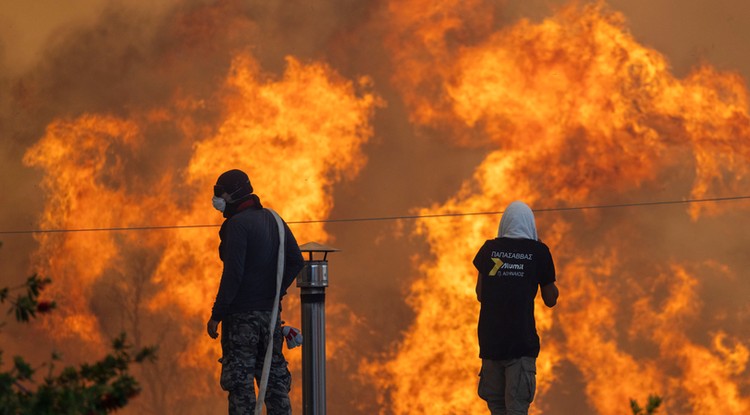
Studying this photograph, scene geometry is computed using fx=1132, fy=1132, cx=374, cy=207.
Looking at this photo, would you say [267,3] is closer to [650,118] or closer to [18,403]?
[650,118]

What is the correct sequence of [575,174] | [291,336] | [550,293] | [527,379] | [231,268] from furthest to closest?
[575,174], [291,336], [231,268], [550,293], [527,379]

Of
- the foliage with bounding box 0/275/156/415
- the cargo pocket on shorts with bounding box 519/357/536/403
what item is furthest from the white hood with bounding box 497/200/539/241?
the foliage with bounding box 0/275/156/415

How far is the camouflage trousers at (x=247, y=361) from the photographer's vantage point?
6914 mm

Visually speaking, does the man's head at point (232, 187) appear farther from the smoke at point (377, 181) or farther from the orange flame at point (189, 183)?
the orange flame at point (189, 183)

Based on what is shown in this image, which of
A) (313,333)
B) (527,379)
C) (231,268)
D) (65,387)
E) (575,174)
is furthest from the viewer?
(575,174)

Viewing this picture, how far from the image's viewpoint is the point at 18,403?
3.40 m

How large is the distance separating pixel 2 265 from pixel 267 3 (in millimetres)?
5200

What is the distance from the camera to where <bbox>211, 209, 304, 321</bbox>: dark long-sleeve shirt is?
22.4 feet

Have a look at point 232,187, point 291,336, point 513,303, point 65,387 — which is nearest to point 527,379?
point 513,303

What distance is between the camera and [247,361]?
6.94m

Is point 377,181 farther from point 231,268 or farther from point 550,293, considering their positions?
point 550,293

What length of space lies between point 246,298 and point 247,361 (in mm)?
388

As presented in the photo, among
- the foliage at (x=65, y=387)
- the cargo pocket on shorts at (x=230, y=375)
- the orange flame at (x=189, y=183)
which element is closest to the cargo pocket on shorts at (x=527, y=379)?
the cargo pocket on shorts at (x=230, y=375)

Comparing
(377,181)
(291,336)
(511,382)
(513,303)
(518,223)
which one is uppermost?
(377,181)
